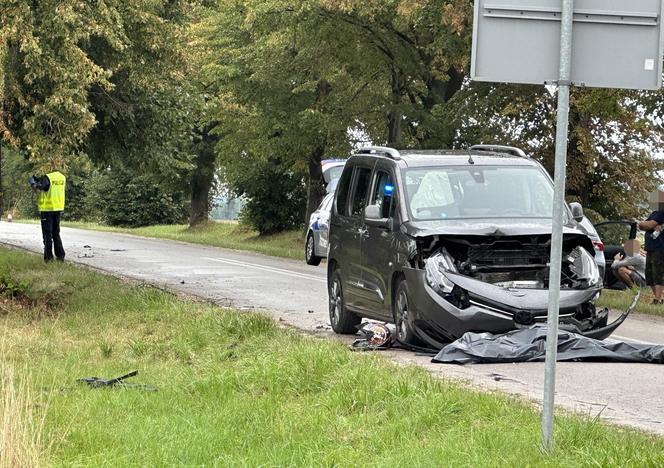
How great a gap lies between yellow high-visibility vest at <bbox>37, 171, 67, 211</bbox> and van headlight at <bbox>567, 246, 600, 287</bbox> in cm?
1280

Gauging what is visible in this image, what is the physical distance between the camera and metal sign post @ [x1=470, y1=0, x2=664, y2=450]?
5.95m

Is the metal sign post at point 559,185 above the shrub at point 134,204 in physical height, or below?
above

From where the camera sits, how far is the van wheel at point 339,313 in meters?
12.9

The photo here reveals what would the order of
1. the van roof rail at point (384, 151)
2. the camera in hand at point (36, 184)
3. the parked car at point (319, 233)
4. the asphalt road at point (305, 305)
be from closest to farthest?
1. the asphalt road at point (305, 305)
2. the van roof rail at point (384, 151)
3. the camera in hand at point (36, 184)
4. the parked car at point (319, 233)

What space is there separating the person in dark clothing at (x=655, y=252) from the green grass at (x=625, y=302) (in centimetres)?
32

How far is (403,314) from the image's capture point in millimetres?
11008

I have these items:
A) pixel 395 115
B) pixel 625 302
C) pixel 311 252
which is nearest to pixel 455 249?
pixel 625 302

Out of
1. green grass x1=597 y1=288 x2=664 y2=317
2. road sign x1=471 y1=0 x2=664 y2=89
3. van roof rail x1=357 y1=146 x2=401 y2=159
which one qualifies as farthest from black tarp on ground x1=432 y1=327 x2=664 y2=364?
green grass x1=597 y1=288 x2=664 y2=317

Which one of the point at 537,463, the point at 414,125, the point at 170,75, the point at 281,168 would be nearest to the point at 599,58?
the point at 537,463

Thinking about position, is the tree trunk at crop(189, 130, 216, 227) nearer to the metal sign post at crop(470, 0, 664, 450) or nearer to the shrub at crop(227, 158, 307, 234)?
the shrub at crop(227, 158, 307, 234)

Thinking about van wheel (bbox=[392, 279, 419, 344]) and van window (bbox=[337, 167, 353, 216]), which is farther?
van window (bbox=[337, 167, 353, 216])

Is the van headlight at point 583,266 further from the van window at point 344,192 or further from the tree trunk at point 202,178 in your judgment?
the tree trunk at point 202,178

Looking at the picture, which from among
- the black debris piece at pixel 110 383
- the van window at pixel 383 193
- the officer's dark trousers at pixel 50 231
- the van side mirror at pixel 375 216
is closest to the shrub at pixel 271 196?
the officer's dark trousers at pixel 50 231

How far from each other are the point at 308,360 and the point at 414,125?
21208 mm
